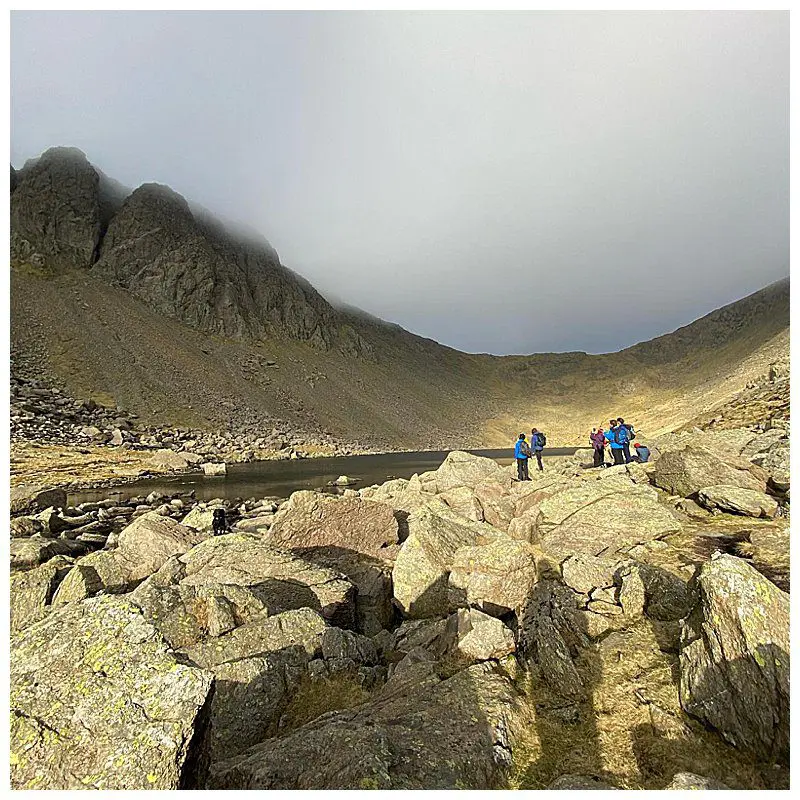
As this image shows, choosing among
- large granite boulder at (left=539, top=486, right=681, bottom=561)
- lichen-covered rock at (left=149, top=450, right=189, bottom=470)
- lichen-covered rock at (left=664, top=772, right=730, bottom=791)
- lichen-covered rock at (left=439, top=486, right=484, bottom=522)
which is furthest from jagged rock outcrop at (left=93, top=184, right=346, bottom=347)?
lichen-covered rock at (left=664, top=772, right=730, bottom=791)

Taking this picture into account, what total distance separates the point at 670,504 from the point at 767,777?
30.8 feet

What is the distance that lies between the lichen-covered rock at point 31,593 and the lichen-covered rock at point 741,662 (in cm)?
1132

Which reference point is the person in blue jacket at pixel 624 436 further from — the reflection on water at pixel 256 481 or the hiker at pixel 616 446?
the reflection on water at pixel 256 481

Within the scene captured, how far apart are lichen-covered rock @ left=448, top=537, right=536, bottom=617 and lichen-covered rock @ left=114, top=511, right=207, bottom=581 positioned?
301 inches

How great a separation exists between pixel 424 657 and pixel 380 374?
10861cm

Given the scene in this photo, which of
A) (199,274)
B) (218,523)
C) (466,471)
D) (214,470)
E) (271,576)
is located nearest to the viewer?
(271,576)

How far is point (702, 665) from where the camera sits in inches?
207

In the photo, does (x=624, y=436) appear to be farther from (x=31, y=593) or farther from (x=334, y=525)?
(x=31, y=593)

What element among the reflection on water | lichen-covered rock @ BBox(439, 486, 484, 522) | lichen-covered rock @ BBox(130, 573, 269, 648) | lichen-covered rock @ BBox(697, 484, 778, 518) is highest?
lichen-covered rock @ BBox(697, 484, 778, 518)

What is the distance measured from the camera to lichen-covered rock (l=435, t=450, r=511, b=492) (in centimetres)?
2097

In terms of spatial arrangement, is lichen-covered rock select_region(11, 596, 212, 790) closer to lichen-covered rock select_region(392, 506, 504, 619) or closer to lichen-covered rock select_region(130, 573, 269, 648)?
lichen-covered rock select_region(130, 573, 269, 648)

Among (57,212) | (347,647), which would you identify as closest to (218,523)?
(347,647)

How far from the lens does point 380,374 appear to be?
377 feet
